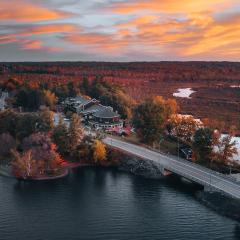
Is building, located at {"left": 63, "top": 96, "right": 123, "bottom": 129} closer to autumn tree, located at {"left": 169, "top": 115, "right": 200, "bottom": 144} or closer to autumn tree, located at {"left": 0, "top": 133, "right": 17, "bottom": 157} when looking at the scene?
autumn tree, located at {"left": 169, "top": 115, "right": 200, "bottom": 144}

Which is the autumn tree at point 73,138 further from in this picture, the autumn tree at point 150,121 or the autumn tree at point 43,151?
the autumn tree at point 150,121

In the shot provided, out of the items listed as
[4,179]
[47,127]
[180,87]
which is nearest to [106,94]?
[47,127]

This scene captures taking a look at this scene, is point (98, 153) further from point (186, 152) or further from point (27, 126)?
point (27, 126)

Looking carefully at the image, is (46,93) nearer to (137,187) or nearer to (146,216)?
(137,187)

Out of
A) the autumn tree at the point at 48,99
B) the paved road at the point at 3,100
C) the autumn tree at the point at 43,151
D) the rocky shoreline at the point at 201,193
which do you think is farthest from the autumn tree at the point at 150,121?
the paved road at the point at 3,100

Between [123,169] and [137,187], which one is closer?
[137,187]

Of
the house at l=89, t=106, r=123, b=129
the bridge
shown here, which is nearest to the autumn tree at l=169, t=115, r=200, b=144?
the bridge
